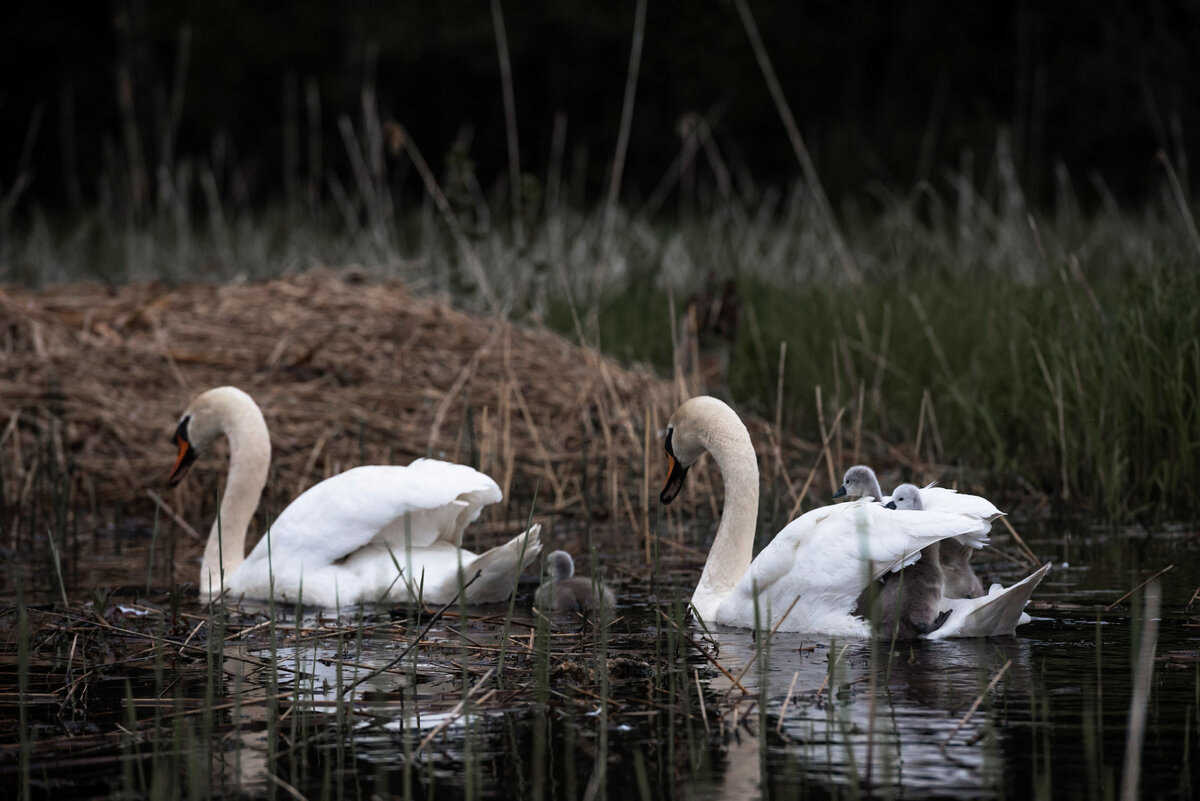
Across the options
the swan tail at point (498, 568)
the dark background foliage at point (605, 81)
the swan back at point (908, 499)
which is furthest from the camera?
the dark background foliage at point (605, 81)

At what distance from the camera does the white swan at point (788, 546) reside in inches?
175

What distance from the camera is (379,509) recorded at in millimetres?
5508

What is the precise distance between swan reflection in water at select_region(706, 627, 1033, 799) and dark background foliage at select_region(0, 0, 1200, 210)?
19255 millimetres

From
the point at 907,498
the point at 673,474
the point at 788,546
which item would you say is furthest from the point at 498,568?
the point at 907,498

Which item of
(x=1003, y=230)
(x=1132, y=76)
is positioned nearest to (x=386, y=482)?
(x=1003, y=230)

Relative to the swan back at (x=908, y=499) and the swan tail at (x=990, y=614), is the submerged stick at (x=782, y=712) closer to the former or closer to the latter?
the swan tail at (x=990, y=614)

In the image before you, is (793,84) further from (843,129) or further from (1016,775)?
(1016,775)

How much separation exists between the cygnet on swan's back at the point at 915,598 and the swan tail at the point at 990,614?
69 millimetres

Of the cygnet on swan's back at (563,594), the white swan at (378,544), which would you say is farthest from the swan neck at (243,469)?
the cygnet on swan's back at (563,594)

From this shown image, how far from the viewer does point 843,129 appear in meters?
25.8

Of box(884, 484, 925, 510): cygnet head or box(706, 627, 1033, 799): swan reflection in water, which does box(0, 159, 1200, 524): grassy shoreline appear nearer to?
box(884, 484, 925, 510): cygnet head

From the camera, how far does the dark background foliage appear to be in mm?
24469

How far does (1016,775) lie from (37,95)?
26224mm

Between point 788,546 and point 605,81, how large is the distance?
24548 millimetres
